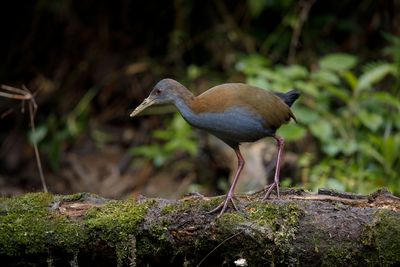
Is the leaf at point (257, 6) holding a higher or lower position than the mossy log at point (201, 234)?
higher

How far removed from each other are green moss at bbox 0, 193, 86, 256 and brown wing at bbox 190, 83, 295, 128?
102 cm

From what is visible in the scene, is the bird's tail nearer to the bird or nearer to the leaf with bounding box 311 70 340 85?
the bird

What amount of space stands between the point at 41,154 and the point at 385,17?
15.5 feet

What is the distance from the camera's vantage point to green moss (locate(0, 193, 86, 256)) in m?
3.73

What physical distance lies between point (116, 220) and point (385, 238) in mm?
1427

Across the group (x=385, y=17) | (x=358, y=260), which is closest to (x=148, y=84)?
(x=385, y=17)

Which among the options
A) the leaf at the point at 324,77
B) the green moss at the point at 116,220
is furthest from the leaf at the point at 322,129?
the green moss at the point at 116,220

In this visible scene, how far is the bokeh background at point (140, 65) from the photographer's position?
27.0 ft

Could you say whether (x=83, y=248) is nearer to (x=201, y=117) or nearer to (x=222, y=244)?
(x=222, y=244)

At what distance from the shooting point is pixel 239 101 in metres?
4.11

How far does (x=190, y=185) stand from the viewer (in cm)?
788

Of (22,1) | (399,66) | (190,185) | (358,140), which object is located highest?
(22,1)

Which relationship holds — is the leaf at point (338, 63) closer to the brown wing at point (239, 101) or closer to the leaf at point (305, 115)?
the leaf at point (305, 115)

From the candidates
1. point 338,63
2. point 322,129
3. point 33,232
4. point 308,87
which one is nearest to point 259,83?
point 308,87
